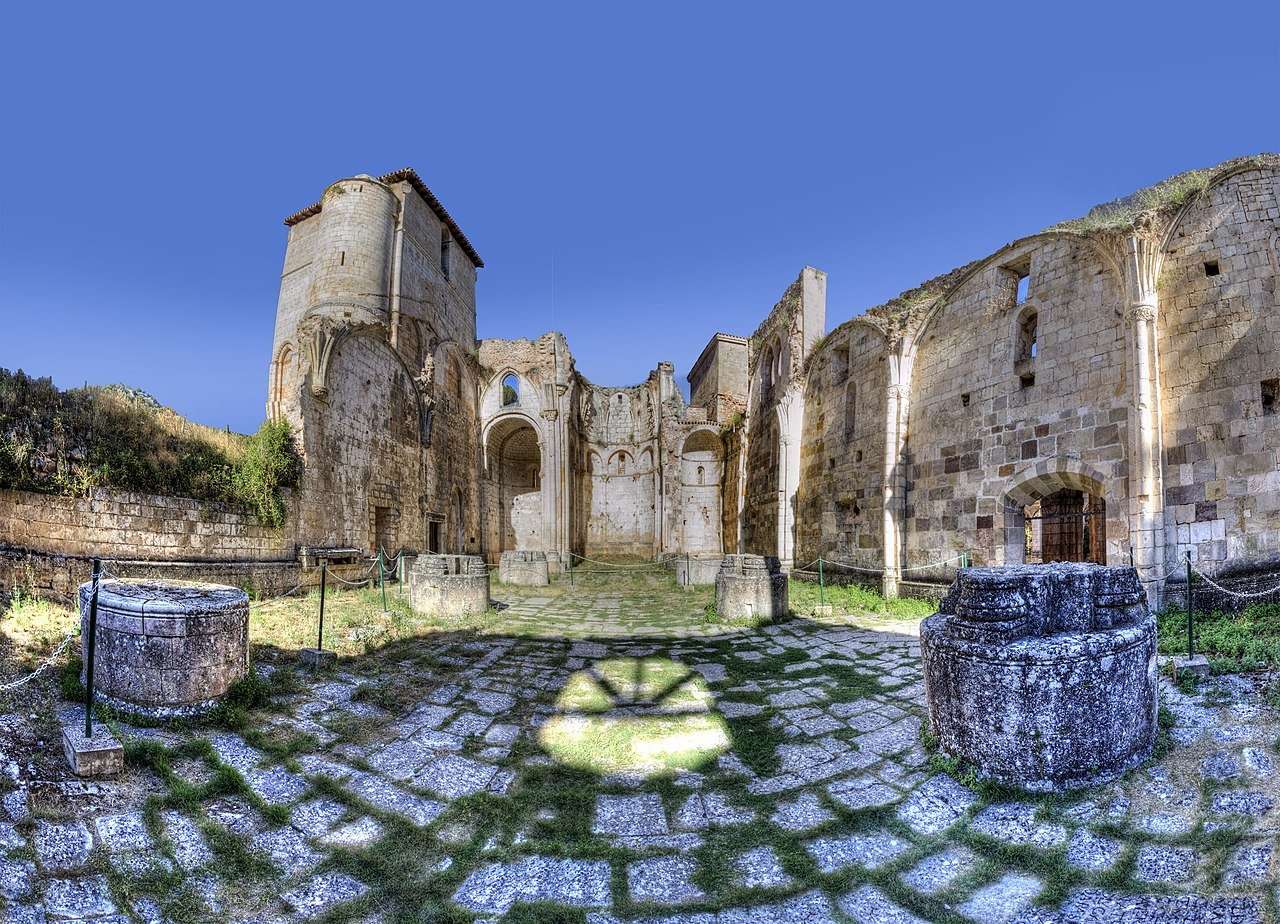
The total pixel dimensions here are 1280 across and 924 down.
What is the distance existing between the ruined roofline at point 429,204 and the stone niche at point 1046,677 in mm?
22482

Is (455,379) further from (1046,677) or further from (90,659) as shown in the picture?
(1046,677)

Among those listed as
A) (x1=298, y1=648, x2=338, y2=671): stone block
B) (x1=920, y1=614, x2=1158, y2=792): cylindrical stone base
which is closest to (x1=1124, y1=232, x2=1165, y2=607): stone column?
(x1=920, y1=614, x2=1158, y2=792): cylindrical stone base

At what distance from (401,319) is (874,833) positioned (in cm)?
1992

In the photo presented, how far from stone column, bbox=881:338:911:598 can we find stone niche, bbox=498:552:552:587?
835 cm

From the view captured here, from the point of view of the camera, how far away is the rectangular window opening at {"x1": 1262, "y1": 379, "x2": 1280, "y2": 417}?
782cm

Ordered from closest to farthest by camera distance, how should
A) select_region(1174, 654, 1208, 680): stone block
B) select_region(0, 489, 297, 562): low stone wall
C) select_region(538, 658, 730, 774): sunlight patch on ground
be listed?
select_region(538, 658, 730, 774): sunlight patch on ground, select_region(1174, 654, 1208, 680): stone block, select_region(0, 489, 297, 562): low stone wall

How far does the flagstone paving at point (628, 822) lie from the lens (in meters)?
2.73

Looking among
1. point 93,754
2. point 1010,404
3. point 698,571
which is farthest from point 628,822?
point 698,571

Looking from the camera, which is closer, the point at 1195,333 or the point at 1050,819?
the point at 1050,819

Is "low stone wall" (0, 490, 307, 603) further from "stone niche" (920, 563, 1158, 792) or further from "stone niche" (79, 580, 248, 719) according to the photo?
"stone niche" (920, 563, 1158, 792)

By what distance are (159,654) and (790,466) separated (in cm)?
1457

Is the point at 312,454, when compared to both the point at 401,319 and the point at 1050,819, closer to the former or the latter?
the point at 401,319

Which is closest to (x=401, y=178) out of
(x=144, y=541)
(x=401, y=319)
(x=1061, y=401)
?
(x=401, y=319)

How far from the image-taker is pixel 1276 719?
3834 millimetres
